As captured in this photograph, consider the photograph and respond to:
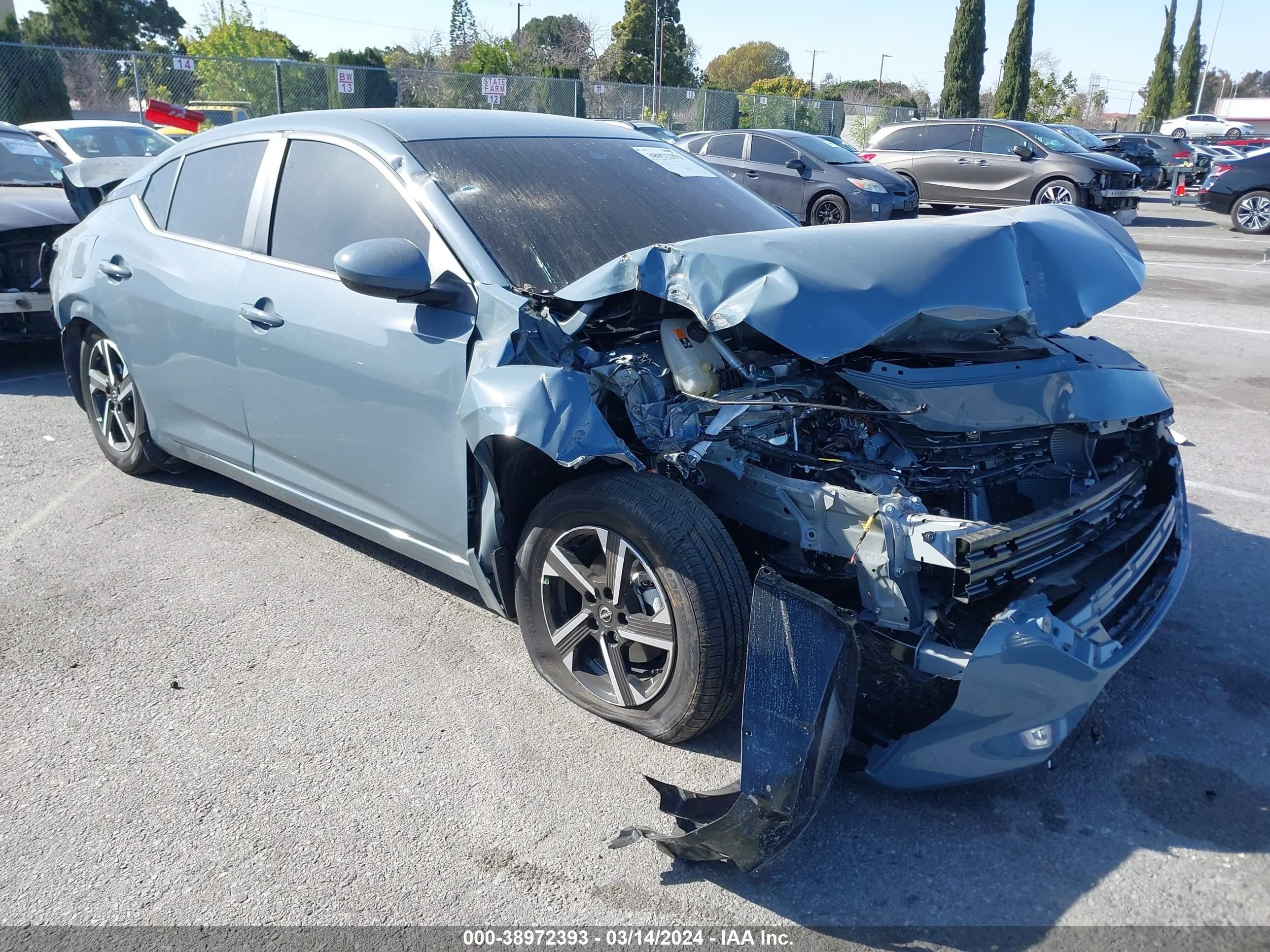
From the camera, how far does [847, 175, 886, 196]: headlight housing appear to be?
590 inches

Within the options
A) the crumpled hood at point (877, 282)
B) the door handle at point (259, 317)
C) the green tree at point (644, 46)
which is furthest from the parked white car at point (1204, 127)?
the door handle at point (259, 317)

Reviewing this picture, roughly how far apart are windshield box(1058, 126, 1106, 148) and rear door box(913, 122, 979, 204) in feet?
7.33

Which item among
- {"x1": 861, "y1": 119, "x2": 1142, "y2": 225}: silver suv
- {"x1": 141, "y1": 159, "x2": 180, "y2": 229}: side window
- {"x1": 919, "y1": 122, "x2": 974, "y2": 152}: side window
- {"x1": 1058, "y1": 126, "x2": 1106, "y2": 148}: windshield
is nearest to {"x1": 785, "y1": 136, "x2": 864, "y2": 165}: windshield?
{"x1": 861, "y1": 119, "x2": 1142, "y2": 225}: silver suv

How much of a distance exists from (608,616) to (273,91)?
22094 mm

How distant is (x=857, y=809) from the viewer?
2836 mm

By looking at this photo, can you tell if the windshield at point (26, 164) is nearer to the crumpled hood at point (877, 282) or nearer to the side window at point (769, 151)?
the crumpled hood at point (877, 282)

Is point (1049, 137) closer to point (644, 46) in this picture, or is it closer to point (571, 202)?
point (571, 202)

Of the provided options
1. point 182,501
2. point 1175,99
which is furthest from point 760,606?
point 1175,99

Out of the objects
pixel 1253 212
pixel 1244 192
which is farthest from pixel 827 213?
pixel 1253 212

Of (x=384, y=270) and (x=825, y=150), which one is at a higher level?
(x=825, y=150)

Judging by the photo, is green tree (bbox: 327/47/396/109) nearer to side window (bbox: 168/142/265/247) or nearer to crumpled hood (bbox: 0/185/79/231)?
crumpled hood (bbox: 0/185/79/231)

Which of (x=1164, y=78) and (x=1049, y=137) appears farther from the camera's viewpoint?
(x=1164, y=78)

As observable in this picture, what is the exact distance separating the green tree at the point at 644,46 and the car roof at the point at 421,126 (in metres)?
52.7

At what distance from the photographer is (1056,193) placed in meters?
17.2
